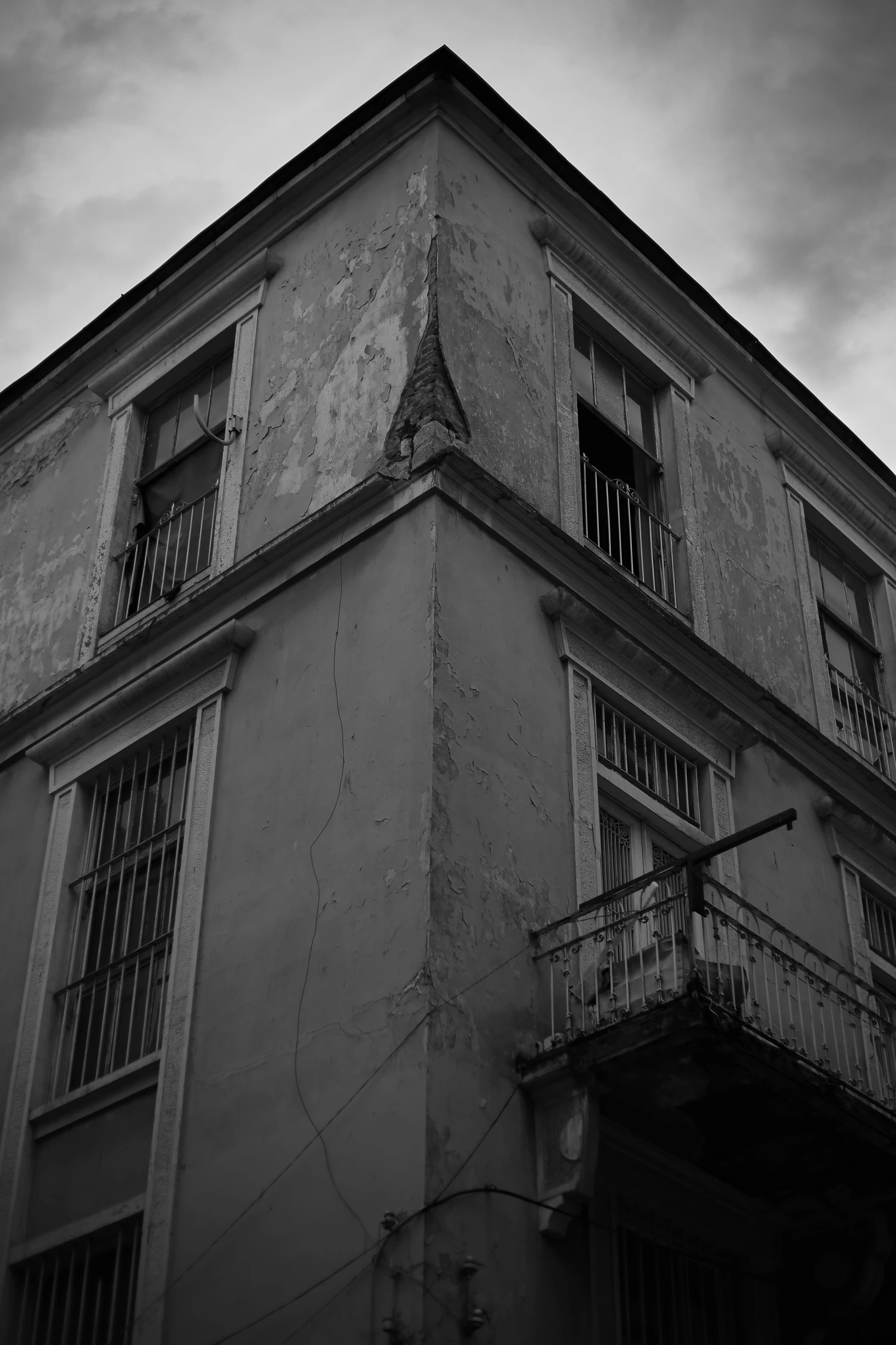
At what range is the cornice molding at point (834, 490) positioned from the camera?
17.3 m

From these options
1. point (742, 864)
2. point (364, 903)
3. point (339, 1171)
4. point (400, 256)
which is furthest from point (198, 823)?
point (400, 256)

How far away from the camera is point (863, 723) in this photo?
53.9ft

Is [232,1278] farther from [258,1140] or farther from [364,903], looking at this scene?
[364,903]

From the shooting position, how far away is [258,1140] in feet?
33.9

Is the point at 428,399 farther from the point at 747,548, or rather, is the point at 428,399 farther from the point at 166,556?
the point at 747,548

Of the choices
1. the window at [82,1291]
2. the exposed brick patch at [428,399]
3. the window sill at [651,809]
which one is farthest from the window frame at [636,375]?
the window at [82,1291]

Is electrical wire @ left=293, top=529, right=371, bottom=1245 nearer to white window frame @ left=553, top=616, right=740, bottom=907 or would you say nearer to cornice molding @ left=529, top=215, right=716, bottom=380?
white window frame @ left=553, top=616, right=740, bottom=907

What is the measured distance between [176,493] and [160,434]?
91 centimetres

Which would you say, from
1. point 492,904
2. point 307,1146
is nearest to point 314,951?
point 492,904

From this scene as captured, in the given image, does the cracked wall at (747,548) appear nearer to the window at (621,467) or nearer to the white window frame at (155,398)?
the window at (621,467)

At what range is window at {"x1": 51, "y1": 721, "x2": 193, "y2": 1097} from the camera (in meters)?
12.0

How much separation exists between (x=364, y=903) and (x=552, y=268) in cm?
692

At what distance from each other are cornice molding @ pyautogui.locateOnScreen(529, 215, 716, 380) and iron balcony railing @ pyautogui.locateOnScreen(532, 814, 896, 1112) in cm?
604

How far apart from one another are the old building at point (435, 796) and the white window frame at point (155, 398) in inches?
1.9
